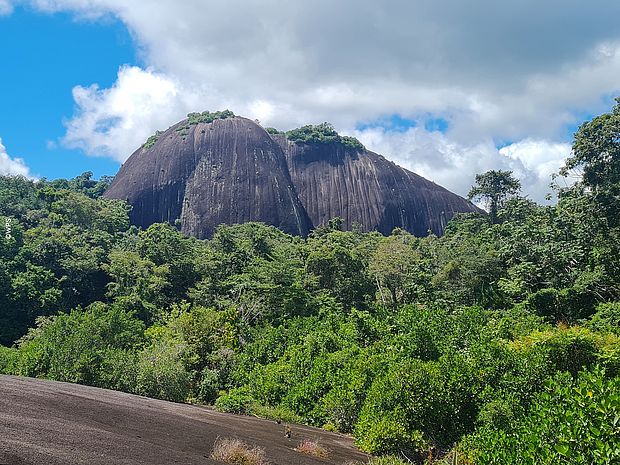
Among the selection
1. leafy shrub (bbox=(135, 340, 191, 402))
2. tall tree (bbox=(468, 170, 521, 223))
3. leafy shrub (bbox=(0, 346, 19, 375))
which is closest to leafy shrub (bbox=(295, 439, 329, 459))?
leafy shrub (bbox=(135, 340, 191, 402))

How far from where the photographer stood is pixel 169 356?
22.4 meters

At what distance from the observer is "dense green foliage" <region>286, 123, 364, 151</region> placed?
7469cm

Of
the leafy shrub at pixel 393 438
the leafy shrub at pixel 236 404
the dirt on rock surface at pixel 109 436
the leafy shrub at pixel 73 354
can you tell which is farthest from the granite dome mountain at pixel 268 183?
the dirt on rock surface at pixel 109 436

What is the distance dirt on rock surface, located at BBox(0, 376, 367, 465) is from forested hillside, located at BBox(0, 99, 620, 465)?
3051 millimetres

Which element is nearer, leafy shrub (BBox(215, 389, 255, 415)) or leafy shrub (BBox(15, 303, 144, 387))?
leafy shrub (BBox(215, 389, 255, 415))

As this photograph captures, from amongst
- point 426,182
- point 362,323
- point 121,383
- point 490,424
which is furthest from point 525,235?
point 426,182

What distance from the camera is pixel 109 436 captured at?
304 inches

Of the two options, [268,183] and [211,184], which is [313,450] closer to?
[268,183]

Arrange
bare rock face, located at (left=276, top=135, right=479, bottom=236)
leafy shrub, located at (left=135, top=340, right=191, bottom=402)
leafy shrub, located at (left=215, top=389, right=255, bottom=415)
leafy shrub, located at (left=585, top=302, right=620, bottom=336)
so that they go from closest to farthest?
leafy shrub, located at (left=585, top=302, right=620, bottom=336)
leafy shrub, located at (left=215, top=389, right=255, bottom=415)
leafy shrub, located at (left=135, top=340, right=191, bottom=402)
bare rock face, located at (left=276, top=135, right=479, bottom=236)

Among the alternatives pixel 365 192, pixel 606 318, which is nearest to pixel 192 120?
pixel 365 192

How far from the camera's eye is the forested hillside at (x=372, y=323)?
12148mm

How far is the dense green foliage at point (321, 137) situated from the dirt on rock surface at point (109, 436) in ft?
211

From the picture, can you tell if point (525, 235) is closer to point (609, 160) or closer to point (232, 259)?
point (609, 160)

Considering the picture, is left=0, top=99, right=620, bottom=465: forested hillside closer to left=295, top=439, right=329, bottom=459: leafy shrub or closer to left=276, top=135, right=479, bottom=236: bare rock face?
left=295, top=439, right=329, bottom=459: leafy shrub
